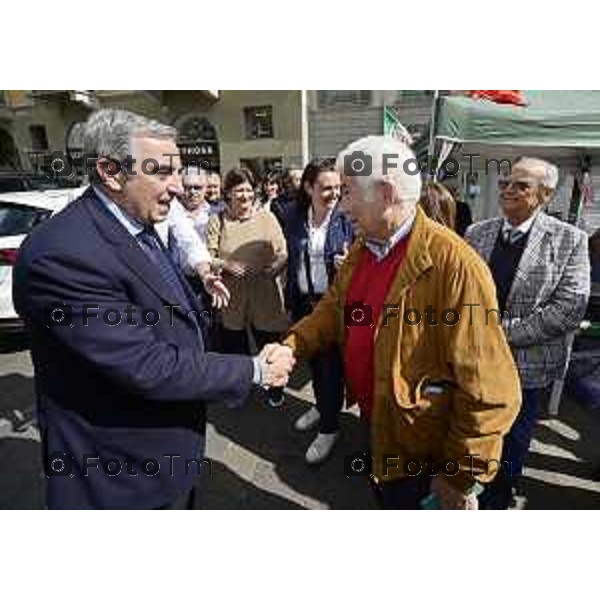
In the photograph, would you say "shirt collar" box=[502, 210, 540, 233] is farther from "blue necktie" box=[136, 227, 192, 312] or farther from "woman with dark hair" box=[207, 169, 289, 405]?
"woman with dark hair" box=[207, 169, 289, 405]

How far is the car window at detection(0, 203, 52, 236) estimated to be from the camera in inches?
211

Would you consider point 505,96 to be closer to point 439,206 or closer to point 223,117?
point 439,206

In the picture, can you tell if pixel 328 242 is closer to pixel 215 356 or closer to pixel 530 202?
pixel 530 202

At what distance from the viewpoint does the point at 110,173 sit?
5.52 ft

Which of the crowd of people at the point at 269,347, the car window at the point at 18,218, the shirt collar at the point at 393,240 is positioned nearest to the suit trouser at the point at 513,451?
the crowd of people at the point at 269,347

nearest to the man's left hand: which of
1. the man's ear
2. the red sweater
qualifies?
the red sweater

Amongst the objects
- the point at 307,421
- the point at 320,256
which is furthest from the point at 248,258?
the point at 307,421

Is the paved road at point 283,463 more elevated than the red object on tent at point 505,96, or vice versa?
the red object on tent at point 505,96

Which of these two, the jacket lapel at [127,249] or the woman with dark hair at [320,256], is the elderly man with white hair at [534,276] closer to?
the woman with dark hair at [320,256]

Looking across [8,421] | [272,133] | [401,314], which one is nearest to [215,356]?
[401,314]

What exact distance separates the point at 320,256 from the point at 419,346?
5.34ft

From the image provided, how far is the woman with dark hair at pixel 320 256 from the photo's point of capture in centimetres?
333

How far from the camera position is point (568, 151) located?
240 inches

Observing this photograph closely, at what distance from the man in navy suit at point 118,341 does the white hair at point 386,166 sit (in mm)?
611
